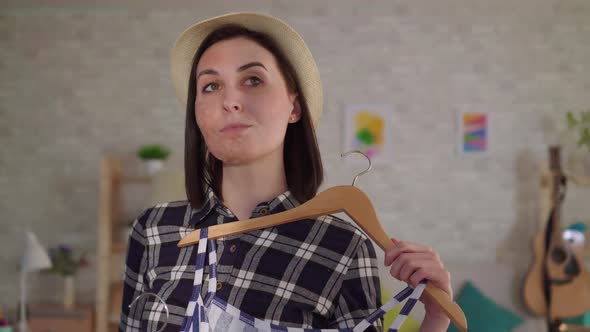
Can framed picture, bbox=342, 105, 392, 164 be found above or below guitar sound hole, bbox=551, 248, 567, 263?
above

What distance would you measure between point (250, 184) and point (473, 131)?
3459 millimetres

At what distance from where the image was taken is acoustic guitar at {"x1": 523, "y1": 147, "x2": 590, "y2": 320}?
12.6 feet

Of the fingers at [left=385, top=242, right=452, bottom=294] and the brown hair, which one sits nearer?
the fingers at [left=385, top=242, right=452, bottom=294]

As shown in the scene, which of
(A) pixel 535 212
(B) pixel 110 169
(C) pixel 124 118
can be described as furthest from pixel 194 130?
(A) pixel 535 212

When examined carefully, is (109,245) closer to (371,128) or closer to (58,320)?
(58,320)

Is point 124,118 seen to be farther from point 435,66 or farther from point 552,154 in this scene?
point 552,154

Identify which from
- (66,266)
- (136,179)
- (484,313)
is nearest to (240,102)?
(484,313)

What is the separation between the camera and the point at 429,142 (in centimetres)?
431

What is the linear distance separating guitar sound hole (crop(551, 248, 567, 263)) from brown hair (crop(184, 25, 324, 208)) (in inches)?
127

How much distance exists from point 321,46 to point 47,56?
189cm

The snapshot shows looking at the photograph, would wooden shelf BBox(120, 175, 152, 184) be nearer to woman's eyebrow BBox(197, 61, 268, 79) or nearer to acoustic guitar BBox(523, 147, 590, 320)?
acoustic guitar BBox(523, 147, 590, 320)

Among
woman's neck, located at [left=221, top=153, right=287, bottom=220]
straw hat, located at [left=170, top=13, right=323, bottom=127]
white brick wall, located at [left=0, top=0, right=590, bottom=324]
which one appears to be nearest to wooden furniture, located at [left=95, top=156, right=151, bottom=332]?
white brick wall, located at [left=0, top=0, right=590, bottom=324]

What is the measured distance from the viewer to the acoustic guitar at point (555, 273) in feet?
12.6

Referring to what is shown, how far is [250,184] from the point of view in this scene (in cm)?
111
